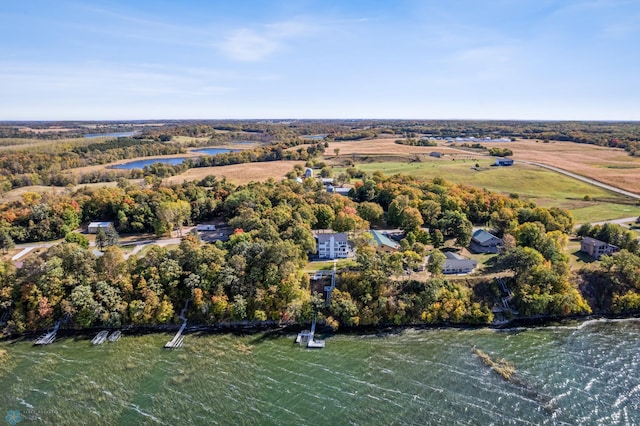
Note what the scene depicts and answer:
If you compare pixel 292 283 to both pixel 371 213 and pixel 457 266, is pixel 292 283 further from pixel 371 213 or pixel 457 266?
pixel 371 213

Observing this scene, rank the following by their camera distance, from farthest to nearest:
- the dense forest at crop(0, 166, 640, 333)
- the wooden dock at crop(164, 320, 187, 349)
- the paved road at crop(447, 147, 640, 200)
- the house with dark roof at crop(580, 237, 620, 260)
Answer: the paved road at crop(447, 147, 640, 200) → the house with dark roof at crop(580, 237, 620, 260) → the dense forest at crop(0, 166, 640, 333) → the wooden dock at crop(164, 320, 187, 349)

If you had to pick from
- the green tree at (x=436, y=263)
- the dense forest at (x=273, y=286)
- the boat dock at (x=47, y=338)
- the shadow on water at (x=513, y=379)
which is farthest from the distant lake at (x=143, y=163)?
the shadow on water at (x=513, y=379)

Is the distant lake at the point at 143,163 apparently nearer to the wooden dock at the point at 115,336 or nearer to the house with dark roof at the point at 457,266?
the wooden dock at the point at 115,336

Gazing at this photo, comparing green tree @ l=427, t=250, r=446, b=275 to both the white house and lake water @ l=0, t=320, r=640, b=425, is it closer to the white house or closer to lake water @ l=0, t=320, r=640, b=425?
lake water @ l=0, t=320, r=640, b=425

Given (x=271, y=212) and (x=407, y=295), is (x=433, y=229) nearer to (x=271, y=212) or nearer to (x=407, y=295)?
(x=407, y=295)

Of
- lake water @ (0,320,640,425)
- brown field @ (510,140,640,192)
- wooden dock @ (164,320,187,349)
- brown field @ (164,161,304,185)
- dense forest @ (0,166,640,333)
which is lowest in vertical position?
lake water @ (0,320,640,425)

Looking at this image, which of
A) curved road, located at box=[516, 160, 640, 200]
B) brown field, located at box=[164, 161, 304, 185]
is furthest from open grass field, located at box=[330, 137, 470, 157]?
curved road, located at box=[516, 160, 640, 200]

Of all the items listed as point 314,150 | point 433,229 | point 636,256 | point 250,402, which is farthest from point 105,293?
point 314,150
